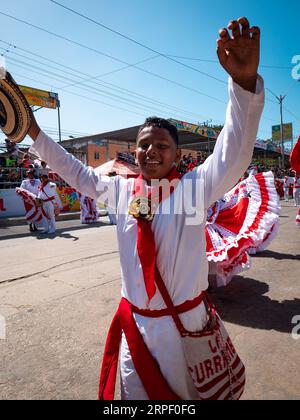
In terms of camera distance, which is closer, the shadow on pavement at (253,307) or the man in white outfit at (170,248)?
the man in white outfit at (170,248)

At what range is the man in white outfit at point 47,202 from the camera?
35.3 ft

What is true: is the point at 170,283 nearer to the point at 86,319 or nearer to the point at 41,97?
the point at 86,319

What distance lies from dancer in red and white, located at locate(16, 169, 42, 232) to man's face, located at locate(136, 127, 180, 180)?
9853 millimetres

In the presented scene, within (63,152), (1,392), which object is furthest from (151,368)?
(1,392)

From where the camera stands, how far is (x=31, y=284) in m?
5.10

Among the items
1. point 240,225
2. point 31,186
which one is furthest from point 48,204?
point 240,225

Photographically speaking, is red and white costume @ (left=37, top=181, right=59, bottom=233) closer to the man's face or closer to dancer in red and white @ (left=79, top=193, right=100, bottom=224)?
dancer in red and white @ (left=79, top=193, right=100, bottom=224)

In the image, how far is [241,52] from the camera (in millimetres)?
1257

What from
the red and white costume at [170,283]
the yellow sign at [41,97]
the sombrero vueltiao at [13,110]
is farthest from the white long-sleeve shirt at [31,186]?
the yellow sign at [41,97]

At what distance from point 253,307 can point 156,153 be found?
9.65ft

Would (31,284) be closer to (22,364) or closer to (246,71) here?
(22,364)

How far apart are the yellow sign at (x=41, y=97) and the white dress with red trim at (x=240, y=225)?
22267 millimetres

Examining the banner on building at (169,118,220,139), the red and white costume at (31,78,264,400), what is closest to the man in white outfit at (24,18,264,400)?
the red and white costume at (31,78,264,400)

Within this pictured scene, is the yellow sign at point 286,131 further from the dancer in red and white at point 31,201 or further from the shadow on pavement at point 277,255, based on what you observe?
the shadow on pavement at point 277,255
